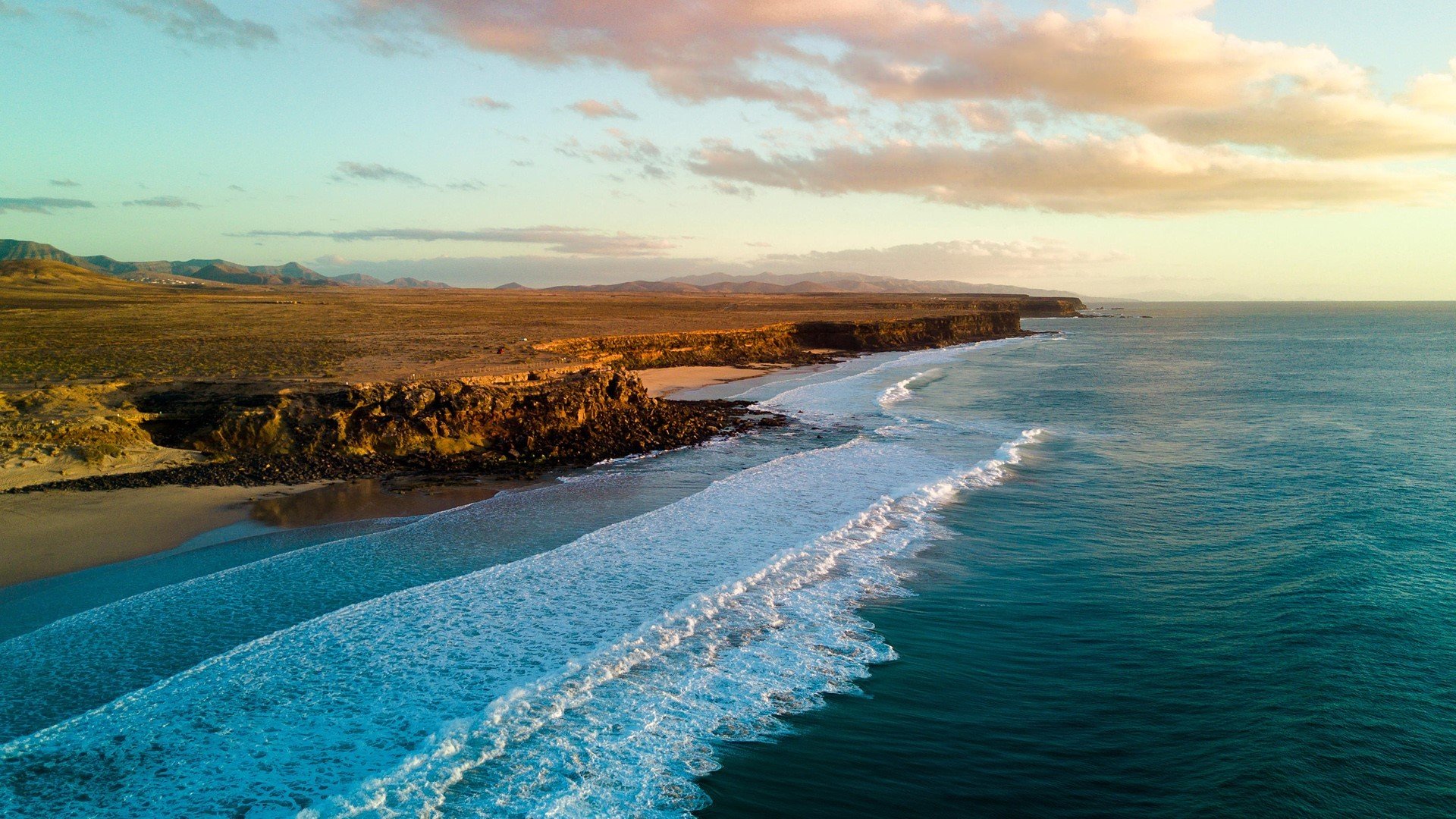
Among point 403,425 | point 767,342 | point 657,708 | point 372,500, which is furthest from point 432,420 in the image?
point 767,342

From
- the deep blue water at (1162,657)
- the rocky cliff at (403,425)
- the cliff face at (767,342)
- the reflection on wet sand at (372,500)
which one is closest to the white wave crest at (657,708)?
the deep blue water at (1162,657)

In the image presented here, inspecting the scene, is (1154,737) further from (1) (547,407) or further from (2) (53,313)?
(2) (53,313)

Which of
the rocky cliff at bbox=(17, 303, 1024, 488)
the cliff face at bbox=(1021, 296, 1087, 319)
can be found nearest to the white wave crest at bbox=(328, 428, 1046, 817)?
the rocky cliff at bbox=(17, 303, 1024, 488)

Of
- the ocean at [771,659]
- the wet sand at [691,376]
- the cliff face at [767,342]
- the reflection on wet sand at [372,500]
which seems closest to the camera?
the ocean at [771,659]

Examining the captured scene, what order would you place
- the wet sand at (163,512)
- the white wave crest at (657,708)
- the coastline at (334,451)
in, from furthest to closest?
the coastline at (334,451)
the wet sand at (163,512)
the white wave crest at (657,708)

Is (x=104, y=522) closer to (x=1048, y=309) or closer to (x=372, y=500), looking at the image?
(x=372, y=500)

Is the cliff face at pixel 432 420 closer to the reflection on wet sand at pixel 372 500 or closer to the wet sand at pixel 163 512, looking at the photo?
the reflection on wet sand at pixel 372 500
